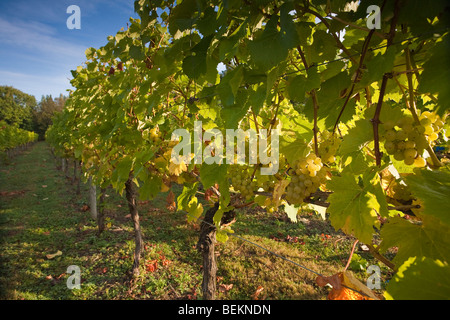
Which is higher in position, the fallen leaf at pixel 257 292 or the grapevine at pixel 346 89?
the grapevine at pixel 346 89

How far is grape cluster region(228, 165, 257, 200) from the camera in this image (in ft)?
4.53

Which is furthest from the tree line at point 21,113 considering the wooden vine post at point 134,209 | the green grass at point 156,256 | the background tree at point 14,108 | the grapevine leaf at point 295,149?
the grapevine leaf at point 295,149

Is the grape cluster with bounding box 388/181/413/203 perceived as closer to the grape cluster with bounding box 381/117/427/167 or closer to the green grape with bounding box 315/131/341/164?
the grape cluster with bounding box 381/117/427/167

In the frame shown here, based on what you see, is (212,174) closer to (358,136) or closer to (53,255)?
(358,136)

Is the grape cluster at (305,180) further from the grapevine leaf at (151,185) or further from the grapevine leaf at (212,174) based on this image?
the grapevine leaf at (151,185)

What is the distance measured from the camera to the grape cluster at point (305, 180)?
98 centimetres

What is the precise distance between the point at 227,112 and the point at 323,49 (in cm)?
55

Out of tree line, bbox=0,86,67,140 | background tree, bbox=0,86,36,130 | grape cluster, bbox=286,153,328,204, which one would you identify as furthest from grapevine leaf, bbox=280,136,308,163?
background tree, bbox=0,86,36,130

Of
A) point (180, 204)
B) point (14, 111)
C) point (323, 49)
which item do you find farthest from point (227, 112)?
point (14, 111)

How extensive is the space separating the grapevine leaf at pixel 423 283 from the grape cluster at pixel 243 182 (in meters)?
0.87

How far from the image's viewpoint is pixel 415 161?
0.84 meters

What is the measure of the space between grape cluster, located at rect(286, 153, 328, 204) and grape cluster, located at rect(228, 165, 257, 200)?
0.40 meters

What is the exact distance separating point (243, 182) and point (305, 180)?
0.48m
